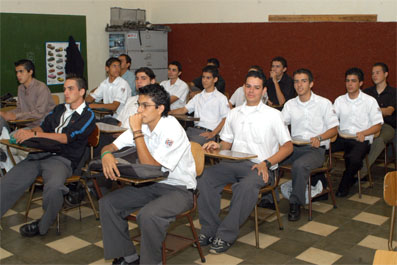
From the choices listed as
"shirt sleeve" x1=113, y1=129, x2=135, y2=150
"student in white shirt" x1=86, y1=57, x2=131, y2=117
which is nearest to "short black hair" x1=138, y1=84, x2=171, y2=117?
"shirt sleeve" x1=113, y1=129, x2=135, y2=150

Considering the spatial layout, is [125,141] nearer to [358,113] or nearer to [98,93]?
[358,113]

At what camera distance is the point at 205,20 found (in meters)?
8.78

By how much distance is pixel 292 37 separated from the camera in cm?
766

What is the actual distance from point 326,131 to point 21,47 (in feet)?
17.6

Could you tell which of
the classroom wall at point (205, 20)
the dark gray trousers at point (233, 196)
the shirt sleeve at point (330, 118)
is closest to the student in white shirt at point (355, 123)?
the shirt sleeve at point (330, 118)

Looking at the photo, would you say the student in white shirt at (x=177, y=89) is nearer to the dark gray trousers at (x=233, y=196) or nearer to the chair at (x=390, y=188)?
the dark gray trousers at (x=233, y=196)

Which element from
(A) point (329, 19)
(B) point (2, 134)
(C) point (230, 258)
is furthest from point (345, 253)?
(A) point (329, 19)

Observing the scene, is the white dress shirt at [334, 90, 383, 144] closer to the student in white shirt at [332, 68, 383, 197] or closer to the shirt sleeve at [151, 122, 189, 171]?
the student in white shirt at [332, 68, 383, 197]

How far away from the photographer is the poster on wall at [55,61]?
26.6ft

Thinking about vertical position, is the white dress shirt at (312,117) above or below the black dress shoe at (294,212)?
above

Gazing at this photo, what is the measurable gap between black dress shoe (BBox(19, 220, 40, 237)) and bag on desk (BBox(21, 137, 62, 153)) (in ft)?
2.16

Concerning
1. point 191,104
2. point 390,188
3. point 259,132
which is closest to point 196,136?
point 191,104

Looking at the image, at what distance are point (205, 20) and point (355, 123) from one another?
4.29m

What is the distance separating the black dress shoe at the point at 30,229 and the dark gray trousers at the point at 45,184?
9 cm
